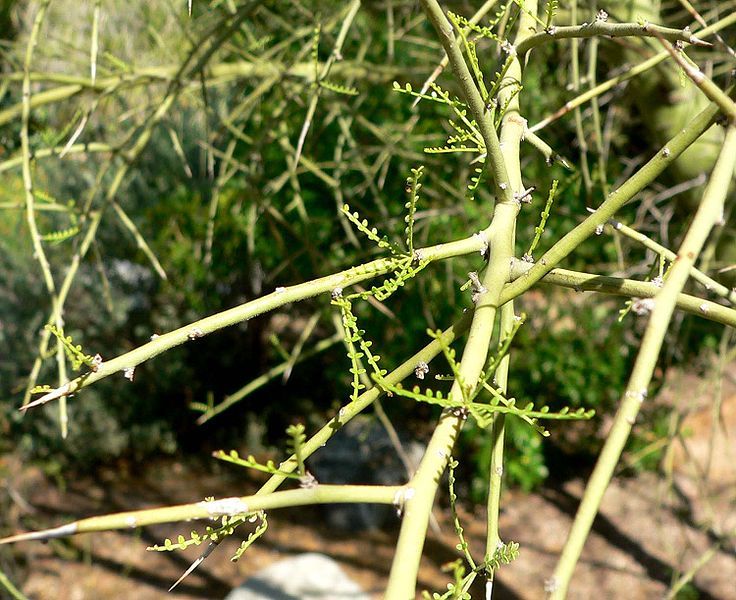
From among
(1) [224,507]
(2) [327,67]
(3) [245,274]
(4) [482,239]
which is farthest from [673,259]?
(3) [245,274]

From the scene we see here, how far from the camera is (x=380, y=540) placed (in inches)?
187

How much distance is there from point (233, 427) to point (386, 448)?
1222mm

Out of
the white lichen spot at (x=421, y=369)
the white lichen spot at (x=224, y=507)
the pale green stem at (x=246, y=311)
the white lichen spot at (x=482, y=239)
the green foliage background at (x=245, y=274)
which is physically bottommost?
the green foliage background at (x=245, y=274)

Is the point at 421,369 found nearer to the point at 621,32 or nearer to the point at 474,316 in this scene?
the point at 474,316

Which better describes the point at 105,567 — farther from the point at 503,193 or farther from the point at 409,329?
the point at 503,193

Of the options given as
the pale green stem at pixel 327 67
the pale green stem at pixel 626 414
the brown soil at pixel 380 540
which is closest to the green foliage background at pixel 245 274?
the brown soil at pixel 380 540

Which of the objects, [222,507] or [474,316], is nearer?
[222,507]

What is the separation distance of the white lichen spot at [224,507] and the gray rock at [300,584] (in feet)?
10.9

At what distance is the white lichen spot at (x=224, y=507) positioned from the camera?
0.57m

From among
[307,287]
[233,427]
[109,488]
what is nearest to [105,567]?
[109,488]

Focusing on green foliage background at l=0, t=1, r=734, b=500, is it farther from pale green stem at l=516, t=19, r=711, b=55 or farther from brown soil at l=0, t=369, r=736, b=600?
pale green stem at l=516, t=19, r=711, b=55

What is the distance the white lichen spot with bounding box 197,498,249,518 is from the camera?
57 centimetres

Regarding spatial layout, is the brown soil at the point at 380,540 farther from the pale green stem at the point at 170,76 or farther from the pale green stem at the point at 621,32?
the pale green stem at the point at 621,32

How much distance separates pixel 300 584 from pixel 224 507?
11.1 ft
